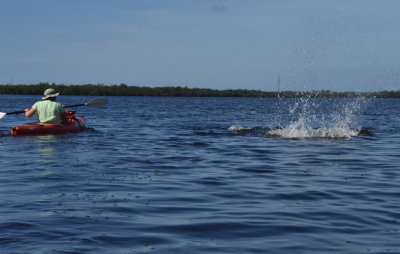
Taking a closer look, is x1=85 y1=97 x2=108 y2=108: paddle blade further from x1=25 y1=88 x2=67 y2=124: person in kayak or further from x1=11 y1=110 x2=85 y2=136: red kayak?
x1=25 y1=88 x2=67 y2=124: person in kayak

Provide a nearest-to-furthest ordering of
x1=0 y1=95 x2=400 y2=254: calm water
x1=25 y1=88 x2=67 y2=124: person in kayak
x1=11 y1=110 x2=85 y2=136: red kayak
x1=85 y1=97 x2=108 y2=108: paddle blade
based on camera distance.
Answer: x1=0 y1=95 x2=400 y2=254: calm water
x1=11 y1=110 x2=85 y2=136: red kayak
x1=25 y1=88 x2=67 y2=124: person in kayak
x1=85 y1=97 x2=108 y2=108: paddle blade

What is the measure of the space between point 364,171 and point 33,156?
23.3 feet

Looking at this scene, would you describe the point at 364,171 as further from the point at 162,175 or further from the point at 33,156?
the point at 33,156

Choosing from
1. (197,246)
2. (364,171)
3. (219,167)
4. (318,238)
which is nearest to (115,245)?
(197,246)

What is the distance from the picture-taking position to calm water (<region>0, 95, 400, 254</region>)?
206 inches

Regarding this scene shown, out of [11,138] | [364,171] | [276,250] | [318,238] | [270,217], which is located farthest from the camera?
[11,138]

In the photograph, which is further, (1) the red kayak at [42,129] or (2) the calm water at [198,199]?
(1) the red kayak at [42,129]

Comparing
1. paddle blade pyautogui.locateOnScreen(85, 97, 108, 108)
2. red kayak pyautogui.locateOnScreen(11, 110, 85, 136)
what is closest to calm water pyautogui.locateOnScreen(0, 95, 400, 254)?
red kayak pyautogui.locateOnScreen(11, 110, 85, 136)

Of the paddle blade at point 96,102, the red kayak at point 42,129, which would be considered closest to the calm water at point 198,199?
the red kayak at point 42,129

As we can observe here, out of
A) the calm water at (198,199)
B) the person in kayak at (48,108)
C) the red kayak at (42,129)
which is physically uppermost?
the person in kayak at (48,108)

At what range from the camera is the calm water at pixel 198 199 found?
523 cm

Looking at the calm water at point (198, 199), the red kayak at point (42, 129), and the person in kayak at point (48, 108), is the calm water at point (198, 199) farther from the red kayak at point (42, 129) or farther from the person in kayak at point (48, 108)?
the person in kayak at point (48, 108)

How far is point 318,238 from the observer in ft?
17.5

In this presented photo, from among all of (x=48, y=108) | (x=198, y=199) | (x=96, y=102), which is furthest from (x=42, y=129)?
(x=198, y=199)
